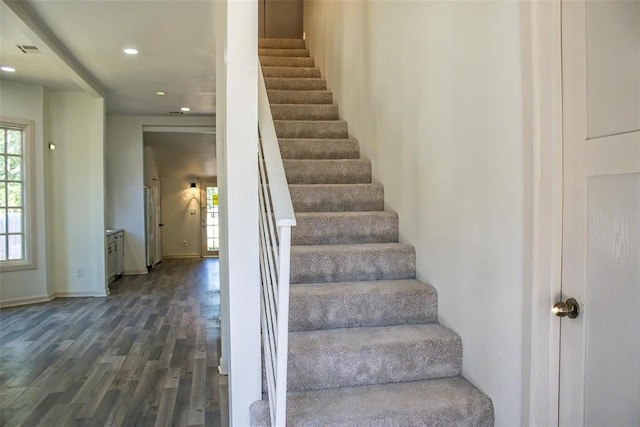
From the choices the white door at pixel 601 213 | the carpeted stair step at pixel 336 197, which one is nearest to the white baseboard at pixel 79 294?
the carpeted stair step at pixel 336 197

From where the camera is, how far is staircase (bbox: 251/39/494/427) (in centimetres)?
176

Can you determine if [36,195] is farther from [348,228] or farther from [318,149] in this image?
[348,228]

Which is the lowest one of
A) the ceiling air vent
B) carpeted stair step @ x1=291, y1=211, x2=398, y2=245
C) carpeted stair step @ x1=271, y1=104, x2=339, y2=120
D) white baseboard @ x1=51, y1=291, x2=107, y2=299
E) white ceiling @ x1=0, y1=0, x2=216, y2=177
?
white baseboard @ x1=51, y1=291, x2=107, y2=299

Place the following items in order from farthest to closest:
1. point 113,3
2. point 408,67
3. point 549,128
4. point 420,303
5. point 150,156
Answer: point 150,156 → point 113,3 → point 408,67 → point 420,303 → point 549,128

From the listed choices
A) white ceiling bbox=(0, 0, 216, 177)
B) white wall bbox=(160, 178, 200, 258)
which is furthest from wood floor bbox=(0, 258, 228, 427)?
white wall bbox=(160, 178, 200, 258)

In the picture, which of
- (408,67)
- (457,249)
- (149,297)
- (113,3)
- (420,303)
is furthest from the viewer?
(149,297)

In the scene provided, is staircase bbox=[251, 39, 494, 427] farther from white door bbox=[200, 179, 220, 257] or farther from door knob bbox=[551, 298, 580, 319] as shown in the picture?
white door bbox=[200, 179, 220, 257]

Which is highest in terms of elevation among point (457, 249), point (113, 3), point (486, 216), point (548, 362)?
point (113, 3)

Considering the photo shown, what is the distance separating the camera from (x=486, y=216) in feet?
5.95

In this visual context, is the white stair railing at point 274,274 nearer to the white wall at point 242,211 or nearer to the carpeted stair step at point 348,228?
the white wall at point 242,211

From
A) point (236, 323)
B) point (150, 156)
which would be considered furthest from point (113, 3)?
point (150, 156)

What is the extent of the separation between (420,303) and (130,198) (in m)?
6.78

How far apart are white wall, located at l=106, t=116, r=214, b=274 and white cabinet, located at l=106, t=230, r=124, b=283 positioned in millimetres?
230

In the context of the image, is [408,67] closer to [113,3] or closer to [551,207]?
[551,207]
